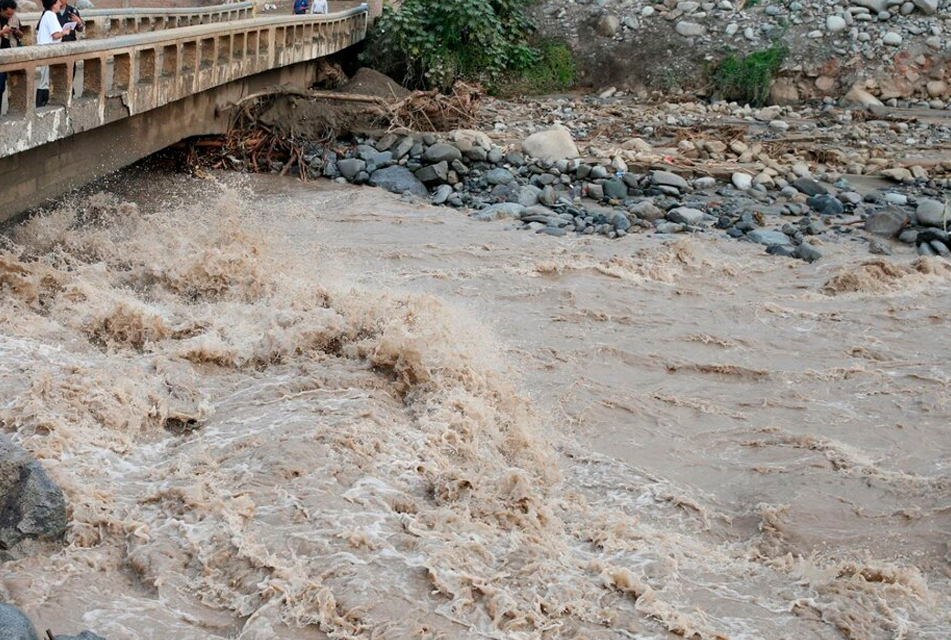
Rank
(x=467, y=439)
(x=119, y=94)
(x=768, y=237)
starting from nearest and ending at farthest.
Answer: (x=467, y=439), (x=119, y=94), (x=768, y=237)

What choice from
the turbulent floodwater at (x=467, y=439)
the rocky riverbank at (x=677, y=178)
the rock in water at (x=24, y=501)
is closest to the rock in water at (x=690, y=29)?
the rocky riverbank at (x=677, y=178)

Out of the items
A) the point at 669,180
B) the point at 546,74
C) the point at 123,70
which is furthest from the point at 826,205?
the point at 546,74

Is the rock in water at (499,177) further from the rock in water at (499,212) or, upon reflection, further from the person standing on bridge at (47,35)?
the person standing on bridge at (47,35)

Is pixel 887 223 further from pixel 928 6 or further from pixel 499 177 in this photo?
pixel 928 6

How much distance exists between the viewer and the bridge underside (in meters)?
10.2

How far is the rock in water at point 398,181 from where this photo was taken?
16125 millimetres

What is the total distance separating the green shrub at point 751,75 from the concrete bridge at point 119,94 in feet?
36.3

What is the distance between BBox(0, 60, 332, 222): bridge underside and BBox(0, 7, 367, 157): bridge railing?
48 centimetres

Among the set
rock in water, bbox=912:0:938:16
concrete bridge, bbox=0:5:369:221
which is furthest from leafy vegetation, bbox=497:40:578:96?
concrete bridge, bbox=0:5:369:221

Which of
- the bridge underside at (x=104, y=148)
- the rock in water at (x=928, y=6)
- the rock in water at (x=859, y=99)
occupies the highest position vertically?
the rock in water at (x=928, y=6)

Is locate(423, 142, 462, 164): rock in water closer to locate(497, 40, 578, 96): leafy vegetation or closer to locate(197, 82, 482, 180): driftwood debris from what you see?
locate(197, 82, 482, 180): driftwood debris

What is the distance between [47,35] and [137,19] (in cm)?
812

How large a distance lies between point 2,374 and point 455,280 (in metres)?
5.57

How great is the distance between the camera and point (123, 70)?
1130 centimetres
